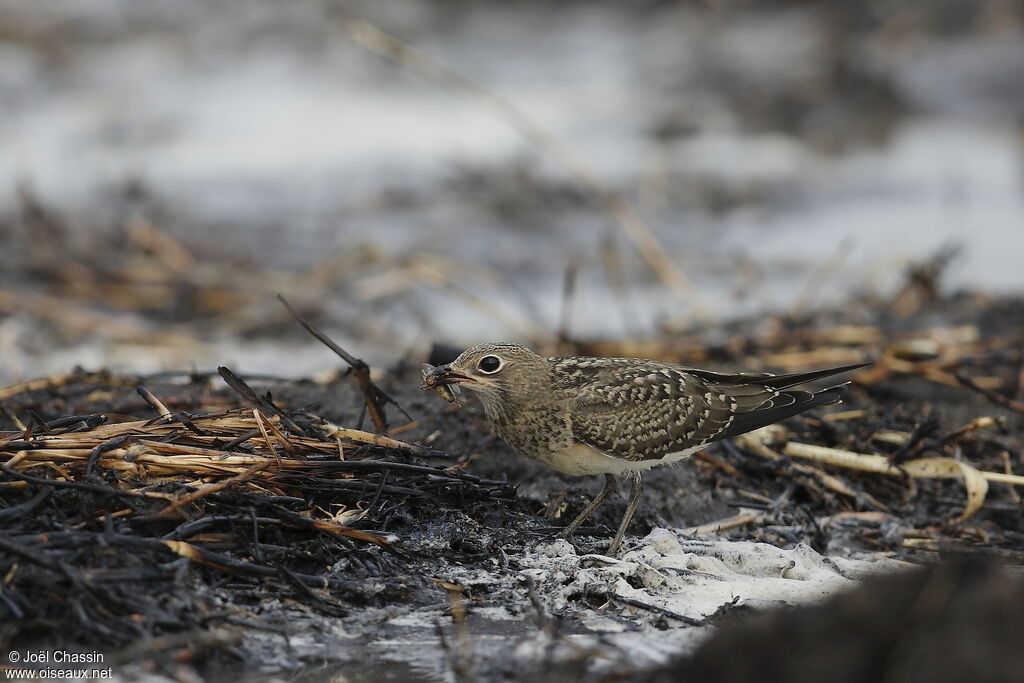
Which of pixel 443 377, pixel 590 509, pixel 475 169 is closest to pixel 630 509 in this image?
pixel 590 509

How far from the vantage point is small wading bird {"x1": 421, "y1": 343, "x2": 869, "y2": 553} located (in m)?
4.69

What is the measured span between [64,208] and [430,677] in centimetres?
951

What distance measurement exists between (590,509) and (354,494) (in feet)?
3.28

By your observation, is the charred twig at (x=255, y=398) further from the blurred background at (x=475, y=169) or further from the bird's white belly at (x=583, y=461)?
the blurred background at (x=475, y=169)

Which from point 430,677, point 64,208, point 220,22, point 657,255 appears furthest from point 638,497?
point 220,22

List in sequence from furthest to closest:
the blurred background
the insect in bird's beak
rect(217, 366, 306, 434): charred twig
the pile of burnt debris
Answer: the blurred background → the insect in bird's beak → rect(217, 366, 306, 434): charred twig → the pile of burnt debris

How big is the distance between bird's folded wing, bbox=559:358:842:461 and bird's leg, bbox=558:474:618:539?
0.24m

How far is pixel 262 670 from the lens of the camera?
3.33 metres

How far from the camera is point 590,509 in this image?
185 inches

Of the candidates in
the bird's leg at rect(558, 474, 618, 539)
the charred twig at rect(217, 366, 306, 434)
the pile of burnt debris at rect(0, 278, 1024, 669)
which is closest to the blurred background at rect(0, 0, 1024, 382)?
the pile of burnt debris at rect(0, 278, 1024, 669)

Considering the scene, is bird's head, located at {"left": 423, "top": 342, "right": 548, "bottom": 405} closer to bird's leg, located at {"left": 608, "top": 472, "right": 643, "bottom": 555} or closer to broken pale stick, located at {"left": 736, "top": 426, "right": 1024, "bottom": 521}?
bird's leg, located at {"left": 608, "top": 472, "right": 643, "bottom": 555}

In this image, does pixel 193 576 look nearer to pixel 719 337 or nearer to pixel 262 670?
pixel 262 670

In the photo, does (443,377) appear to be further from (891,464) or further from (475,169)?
(475,169)

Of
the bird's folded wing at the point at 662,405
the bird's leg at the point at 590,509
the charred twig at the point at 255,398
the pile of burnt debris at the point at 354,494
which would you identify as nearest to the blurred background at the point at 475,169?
the pile of burnt debris at the point at 354,494
